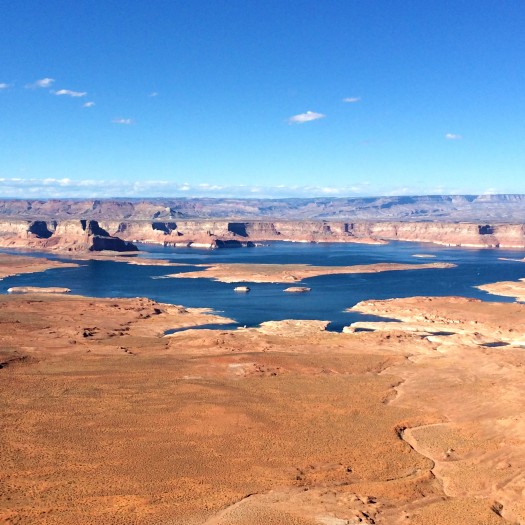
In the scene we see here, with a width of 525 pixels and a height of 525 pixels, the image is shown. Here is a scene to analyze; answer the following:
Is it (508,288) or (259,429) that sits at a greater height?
(259,429)

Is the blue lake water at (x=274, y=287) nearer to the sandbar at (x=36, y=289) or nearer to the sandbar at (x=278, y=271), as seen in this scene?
the sandbar at (x=36, y=289)

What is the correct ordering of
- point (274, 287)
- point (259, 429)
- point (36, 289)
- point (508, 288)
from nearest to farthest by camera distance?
point (259, 429)
point (36, 289)
point (508, 288)
point (274, 287)

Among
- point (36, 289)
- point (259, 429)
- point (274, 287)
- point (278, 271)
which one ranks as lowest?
point (274, 287)

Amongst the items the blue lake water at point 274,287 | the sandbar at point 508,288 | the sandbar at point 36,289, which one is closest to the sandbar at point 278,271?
the blue lake water at point 274,287

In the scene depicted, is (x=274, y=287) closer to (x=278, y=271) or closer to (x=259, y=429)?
(x=278, y=271)

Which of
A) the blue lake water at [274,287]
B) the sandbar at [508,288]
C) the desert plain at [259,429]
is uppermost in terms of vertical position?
the desert plain at [259,429]

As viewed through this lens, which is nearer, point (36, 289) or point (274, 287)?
point (36, 289)

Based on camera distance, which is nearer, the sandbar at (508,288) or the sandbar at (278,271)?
the sandbar at (508,288)

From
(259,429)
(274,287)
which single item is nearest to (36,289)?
(274,287)

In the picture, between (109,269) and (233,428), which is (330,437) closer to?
(233,428)

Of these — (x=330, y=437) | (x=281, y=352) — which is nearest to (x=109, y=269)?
(x=281, y=352)

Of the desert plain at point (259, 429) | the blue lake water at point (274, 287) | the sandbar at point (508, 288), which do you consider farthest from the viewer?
the sandbar at point (508, 288)
